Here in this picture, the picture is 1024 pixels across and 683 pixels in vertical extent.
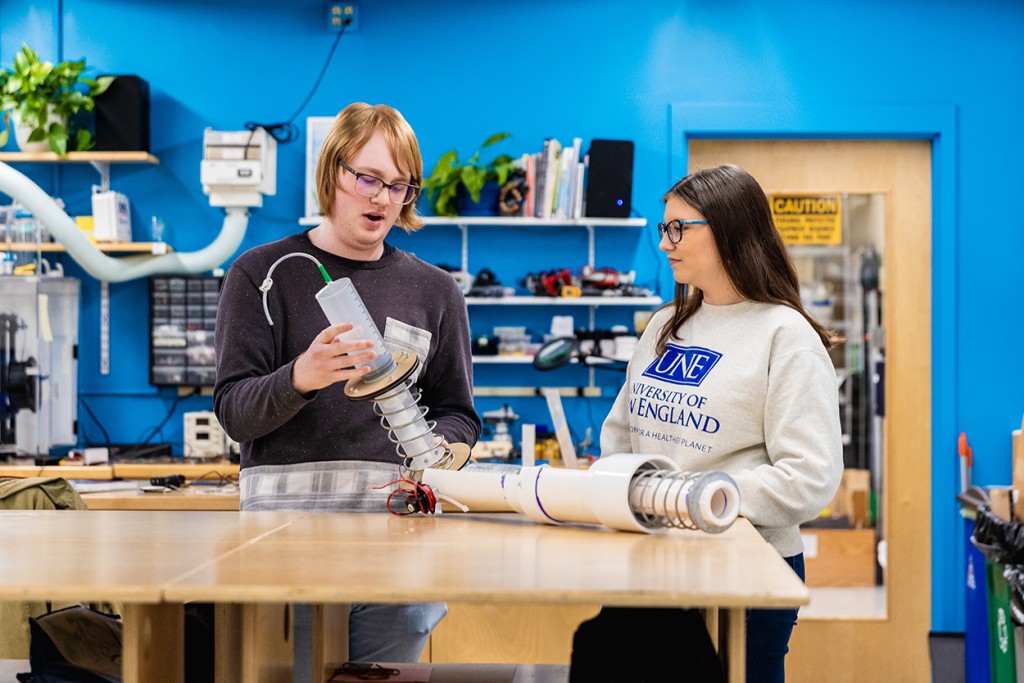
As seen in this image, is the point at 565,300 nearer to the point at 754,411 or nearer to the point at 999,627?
the point at 999,627

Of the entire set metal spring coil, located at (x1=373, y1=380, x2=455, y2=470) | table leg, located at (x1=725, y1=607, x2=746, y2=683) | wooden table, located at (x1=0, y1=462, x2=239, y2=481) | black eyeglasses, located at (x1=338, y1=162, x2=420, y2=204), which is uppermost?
black eyeglasses, located at (x1=338, y1=162, x2=420, y2=204)

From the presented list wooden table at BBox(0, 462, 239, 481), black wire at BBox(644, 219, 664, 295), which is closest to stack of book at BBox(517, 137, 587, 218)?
black wire at BBox(644, 219, 664, 295)

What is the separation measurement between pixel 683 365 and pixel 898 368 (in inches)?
105

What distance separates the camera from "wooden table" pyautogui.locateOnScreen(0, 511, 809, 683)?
1303 mm

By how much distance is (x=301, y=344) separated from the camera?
6.58ft

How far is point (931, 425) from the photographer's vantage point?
14.1 feet

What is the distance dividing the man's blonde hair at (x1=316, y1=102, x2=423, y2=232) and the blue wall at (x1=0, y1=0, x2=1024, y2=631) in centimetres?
230

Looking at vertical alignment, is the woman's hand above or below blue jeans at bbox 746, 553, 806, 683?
above

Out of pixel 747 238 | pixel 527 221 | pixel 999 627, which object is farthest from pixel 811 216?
pixel 747 238

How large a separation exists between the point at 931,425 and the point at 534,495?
299cm

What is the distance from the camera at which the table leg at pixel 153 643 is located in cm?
158

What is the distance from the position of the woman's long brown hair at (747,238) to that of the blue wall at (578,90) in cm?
230

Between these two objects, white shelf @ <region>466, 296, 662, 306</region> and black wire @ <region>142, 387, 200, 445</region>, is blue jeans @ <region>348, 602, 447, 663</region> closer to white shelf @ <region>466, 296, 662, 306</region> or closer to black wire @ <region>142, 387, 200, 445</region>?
white shelf @ <region>466, 296, 662, 306</region>

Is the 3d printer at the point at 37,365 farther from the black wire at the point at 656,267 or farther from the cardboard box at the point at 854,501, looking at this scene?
the cardboard box at the point at 854,501
